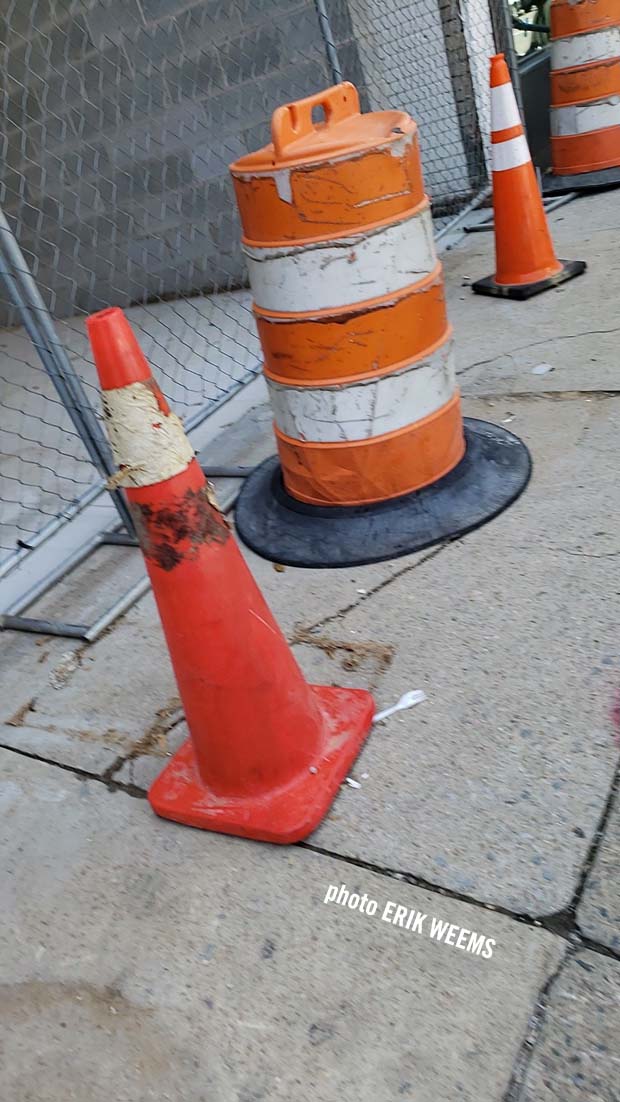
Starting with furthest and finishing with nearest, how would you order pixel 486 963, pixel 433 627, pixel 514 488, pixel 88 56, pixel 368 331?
pixel 88 56 < pixel 514 488 < pixel 368 331 < pixel 433 627 < pixel 486 963

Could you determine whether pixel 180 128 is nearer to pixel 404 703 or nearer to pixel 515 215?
pixel 515 215

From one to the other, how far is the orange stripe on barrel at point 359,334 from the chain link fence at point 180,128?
6.60 ft

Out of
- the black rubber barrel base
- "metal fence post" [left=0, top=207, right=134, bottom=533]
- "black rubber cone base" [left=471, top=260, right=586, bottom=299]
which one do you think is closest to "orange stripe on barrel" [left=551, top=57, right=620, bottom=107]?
the black rubber barrel base

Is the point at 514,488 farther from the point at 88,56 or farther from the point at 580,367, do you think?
the point at 88,56

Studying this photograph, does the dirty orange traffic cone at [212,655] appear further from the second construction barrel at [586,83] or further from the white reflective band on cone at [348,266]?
the second construction barrel at [586,83]

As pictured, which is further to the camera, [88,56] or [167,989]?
[88,56]

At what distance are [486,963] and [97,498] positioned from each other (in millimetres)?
2697

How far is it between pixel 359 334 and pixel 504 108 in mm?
2349

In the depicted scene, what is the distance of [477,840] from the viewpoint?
5.12 ft

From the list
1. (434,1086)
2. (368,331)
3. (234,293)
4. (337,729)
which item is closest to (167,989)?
(434,1086)

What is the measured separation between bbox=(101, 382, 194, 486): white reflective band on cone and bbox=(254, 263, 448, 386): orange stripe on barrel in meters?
0.91

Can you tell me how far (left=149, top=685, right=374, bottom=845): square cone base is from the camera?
5.52ft

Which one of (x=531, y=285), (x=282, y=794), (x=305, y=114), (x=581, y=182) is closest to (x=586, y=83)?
(x=581, y=182)

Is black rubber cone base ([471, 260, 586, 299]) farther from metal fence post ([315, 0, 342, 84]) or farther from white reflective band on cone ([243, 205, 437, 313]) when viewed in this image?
white reflective band on cone ([243, 205, 437, 313])
